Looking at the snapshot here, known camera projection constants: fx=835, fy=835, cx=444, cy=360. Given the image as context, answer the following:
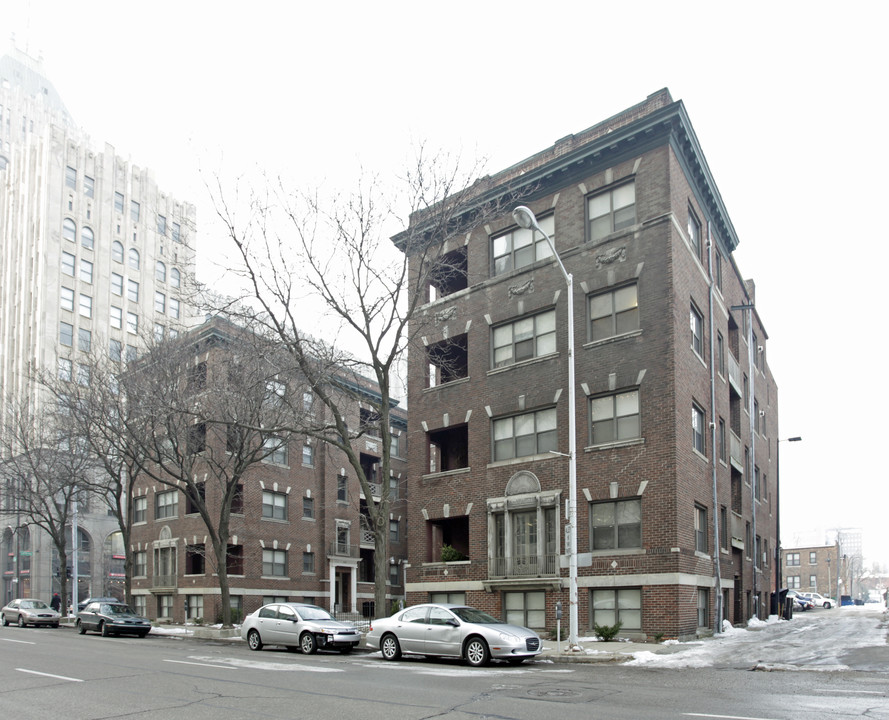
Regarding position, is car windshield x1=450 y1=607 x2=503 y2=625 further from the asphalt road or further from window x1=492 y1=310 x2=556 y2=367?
window x1=492 y1=310 x2=556 y2=367

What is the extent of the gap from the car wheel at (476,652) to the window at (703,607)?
11.2 m

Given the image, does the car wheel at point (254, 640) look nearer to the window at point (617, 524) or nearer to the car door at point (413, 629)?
the car door at point (413, 629)

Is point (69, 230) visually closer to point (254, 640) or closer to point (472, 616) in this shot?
point (254, 640)

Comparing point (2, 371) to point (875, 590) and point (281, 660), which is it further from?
point (875, 590)

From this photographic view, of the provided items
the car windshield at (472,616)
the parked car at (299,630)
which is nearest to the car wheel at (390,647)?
the car windshield at (472,616)

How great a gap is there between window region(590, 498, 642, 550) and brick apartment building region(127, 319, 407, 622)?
18.3 metres

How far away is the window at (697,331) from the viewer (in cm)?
2856

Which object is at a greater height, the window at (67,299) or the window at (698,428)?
the window at (67,299)

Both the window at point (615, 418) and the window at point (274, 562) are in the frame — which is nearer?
the window at point (615, 418)

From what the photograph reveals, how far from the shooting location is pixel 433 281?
32688 mm

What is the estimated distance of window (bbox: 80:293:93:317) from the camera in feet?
258

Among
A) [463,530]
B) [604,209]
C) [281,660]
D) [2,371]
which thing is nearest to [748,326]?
[604,209]

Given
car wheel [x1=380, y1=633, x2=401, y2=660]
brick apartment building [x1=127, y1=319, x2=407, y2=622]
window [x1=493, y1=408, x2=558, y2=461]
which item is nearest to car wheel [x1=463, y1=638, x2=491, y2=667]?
car wheel [x1=380, y1=633, x2=401, y2=660]

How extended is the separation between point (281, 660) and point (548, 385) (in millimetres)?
12951
